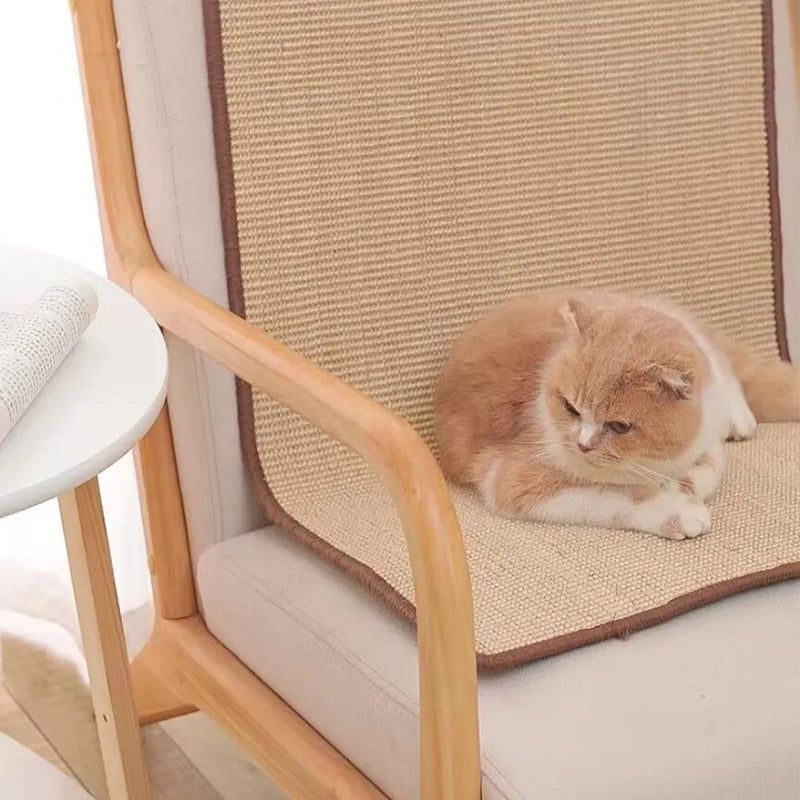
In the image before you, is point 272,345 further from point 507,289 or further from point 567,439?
point 507,289

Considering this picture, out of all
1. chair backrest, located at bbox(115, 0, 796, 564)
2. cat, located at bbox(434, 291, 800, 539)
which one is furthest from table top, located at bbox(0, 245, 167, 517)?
cat, located at bbox(434, 291, 800, 539)

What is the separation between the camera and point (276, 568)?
1392mm

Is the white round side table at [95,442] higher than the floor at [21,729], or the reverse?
the white round side table at [95,442]

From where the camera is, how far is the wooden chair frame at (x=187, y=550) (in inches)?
41.1

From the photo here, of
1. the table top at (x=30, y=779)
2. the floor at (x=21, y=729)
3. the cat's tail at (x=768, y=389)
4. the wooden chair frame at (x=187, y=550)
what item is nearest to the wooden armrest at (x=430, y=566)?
the wooden chair frame at (x=187, y=550)

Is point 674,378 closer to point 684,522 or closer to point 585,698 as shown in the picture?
point 684,522

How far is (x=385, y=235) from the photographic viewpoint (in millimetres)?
1529

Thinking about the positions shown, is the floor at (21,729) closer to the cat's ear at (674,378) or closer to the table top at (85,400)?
the table top at (85,400)

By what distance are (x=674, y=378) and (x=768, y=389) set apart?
0.36 metres

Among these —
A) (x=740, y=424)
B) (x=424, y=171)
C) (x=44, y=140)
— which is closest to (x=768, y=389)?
(x=740, y=424)

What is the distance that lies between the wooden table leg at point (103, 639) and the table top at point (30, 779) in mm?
68

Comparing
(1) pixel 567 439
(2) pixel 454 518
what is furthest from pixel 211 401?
(2) pixel 454 518

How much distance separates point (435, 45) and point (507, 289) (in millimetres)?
295

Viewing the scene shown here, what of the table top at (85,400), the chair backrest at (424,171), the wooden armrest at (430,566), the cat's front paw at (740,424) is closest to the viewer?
the table top at (85,400)
